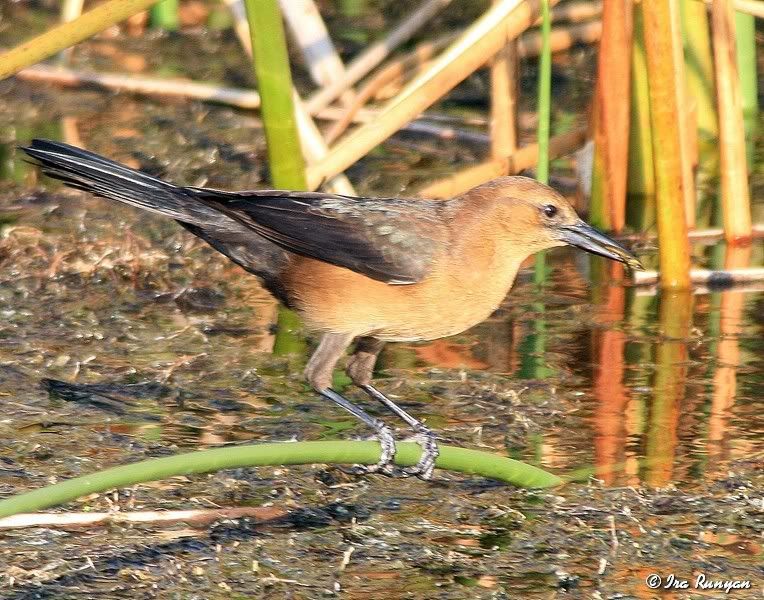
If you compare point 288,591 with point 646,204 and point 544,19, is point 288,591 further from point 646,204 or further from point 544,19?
point 646,204

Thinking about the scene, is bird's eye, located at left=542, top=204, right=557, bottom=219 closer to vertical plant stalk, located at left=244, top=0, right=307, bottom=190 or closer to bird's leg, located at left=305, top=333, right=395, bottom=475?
bird's leg, located at left=305, top=333, right=395, bottom=475

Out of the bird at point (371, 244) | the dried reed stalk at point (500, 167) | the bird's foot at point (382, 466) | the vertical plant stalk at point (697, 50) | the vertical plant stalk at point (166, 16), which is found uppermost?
the vertical plant stalk at point (166, 16)

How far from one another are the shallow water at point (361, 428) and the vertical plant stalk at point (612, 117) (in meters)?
0.33

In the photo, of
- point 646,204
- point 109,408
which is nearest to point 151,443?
point 109,408

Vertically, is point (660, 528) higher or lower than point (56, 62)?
lower

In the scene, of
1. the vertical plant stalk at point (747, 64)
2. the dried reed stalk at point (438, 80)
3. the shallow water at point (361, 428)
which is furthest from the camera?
the vertical plant stalk at point (747, 64)

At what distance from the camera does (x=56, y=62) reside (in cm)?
1048

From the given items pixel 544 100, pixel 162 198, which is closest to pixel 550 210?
pixel 162 198

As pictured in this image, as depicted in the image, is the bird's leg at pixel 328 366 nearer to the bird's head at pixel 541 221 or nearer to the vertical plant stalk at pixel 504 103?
the bird's head at pixel 541 221

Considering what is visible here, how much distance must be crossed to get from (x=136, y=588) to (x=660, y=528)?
1569mm

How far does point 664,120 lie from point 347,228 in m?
1.87

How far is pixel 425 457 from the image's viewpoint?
4430 mm

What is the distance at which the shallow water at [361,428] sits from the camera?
4.11 m

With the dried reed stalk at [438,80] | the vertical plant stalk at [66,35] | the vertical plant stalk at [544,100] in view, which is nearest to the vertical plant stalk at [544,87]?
the vertical plant stalk at [544,100]
